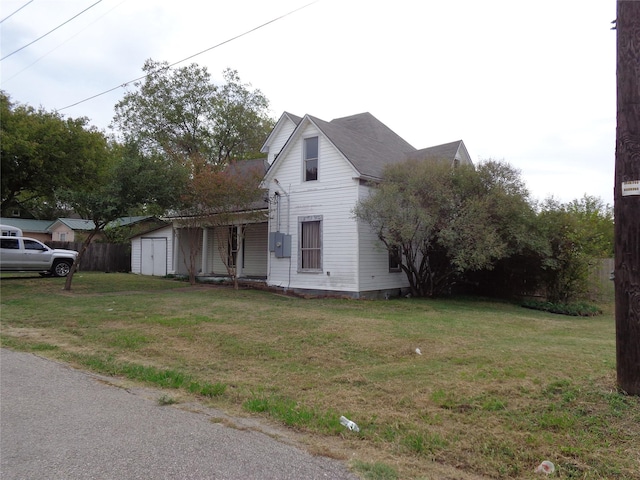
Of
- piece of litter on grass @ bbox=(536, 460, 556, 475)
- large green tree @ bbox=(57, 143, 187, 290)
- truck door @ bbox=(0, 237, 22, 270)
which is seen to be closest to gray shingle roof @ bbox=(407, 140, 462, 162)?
large green tree @ bbox=(57, 143, 187, 290)

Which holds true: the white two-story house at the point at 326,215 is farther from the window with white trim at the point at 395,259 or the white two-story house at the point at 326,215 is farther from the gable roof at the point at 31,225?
the gable roof at the point at 31,225

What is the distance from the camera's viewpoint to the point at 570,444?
3.88 m

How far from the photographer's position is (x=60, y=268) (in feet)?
71.1

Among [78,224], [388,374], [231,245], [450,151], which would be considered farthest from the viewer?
[78,224]

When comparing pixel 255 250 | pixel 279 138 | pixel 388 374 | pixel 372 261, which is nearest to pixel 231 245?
pixel 255 250

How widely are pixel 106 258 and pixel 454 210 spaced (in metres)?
21.8

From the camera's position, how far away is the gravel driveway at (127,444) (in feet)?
11.6

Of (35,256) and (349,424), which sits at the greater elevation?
(35,256)

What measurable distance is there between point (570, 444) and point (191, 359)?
5.22 metres

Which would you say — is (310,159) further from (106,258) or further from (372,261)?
(106,258)

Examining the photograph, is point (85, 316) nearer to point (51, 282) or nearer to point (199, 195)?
point (199, 195)

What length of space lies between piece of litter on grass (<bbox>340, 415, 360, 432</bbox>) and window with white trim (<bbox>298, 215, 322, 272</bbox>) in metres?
11.6

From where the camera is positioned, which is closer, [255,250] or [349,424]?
[349,424]

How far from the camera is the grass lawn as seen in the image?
3857 mm
